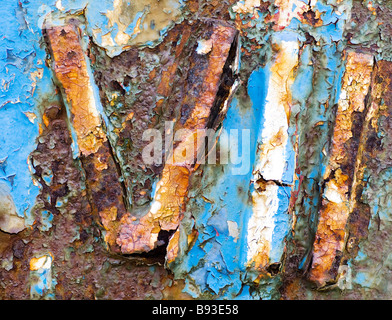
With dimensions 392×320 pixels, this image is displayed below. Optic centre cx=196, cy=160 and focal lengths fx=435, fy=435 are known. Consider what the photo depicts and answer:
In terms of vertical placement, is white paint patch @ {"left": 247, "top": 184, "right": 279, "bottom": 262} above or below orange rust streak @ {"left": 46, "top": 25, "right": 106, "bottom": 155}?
below

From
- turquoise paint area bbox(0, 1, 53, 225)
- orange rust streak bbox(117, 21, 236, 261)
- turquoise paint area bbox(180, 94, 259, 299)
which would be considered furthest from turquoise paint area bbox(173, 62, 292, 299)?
turquoise paint area bbox(0, 1, 53, 225)

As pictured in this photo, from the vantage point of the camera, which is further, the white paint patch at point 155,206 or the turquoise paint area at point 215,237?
the turquoise paint area at point 215,237

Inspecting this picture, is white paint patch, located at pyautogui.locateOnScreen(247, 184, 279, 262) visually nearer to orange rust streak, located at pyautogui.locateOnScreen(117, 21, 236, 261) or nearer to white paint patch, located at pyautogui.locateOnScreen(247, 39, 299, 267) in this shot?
white paint patch, located at pyautogui.locateOnScreen(247, 39, 299, 267)

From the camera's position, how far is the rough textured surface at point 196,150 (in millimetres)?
1057

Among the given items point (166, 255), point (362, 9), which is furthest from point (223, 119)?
point (362, 9)

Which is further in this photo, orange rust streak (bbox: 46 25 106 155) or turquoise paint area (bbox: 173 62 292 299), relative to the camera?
turquoise paint area (bbox: 173 62 292 299)

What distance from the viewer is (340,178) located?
1089 millimetres

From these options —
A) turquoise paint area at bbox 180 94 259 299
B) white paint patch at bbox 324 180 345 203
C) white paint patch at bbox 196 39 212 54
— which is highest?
white paint patch at bbox 196 39 212 54

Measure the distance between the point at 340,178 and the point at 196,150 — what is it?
1.21 ft

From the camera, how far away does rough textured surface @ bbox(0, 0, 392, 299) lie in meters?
1.06

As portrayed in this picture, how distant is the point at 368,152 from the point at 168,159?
0.55 m

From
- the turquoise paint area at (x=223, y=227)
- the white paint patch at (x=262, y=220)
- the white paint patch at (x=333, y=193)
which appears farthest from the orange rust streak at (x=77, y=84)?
the white paint patch at (x=333, y=193)

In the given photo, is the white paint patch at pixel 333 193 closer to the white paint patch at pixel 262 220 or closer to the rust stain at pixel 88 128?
the white paint patch at pixel 262 220

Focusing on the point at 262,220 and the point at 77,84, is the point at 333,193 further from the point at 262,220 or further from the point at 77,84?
the point at 77,84
